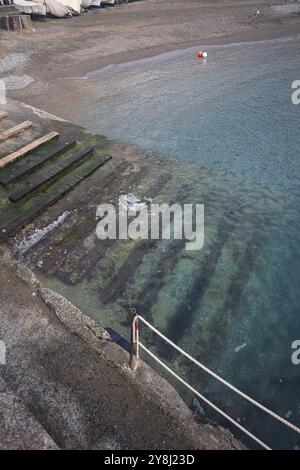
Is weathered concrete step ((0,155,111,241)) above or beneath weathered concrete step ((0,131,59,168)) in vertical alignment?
beneath

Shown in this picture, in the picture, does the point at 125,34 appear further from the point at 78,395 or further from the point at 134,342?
the point at 78,395

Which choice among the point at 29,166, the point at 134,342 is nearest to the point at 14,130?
the point at 29,166

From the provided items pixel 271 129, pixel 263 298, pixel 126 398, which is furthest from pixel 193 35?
pixel 126 398

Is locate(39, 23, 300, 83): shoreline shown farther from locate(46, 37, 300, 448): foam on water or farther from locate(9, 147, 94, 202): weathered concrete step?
locate(9, 147, 94, 202): weathered concrete step

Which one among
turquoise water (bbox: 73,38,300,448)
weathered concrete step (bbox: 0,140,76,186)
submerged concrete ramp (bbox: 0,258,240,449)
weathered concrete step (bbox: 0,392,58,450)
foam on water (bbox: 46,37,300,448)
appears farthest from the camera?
weathered concrete step (bbox: 0,140,76,186)

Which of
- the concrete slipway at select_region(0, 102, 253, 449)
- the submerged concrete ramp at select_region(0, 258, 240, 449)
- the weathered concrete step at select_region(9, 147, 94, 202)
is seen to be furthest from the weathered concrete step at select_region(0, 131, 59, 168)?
the submerged concrete ramp at select_region(0, 258, 240, 449)

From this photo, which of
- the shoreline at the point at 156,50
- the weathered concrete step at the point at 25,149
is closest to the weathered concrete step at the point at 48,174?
the weathered concrete step at the point at 25,149
